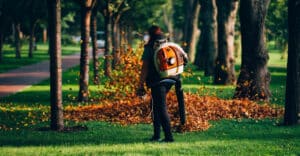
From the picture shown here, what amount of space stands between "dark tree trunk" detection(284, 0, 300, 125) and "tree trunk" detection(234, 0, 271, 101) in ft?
17.7

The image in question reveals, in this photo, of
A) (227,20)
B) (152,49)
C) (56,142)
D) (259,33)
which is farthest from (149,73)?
(227,20)

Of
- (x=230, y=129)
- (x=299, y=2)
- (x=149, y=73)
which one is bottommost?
(x=230, y=129)

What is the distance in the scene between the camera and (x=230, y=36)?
24984 mm

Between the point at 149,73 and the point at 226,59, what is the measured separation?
15.0 metres

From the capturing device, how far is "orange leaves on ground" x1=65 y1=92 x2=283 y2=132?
13.3m

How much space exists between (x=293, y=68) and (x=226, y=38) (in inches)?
489

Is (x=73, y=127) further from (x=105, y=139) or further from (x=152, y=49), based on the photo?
(x=152, y=49)

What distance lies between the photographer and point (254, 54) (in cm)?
1830

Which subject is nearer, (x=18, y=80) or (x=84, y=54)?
(x=84, y=54)

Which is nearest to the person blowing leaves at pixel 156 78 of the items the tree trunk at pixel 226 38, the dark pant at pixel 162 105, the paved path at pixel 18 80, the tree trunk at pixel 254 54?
the dark pant at pixel 162 105

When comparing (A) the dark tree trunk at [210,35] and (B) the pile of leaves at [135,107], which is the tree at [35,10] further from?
(B) the pile of leaves at [135,107]

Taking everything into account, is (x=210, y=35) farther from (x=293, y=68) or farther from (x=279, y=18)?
(x=293, y=68)

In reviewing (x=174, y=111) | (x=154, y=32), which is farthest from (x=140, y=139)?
(x=174, y=111)

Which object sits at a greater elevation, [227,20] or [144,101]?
[227,20]
